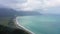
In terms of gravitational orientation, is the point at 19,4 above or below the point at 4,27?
above

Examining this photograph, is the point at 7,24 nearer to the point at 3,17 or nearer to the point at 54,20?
the point at 3,17

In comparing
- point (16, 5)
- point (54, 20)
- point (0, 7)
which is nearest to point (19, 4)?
point (16, 5)

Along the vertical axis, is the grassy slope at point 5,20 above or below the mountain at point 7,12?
below

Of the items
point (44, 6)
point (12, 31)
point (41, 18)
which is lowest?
point (12, 31)

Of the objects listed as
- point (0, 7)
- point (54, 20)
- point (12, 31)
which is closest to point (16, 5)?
point (0, 7)

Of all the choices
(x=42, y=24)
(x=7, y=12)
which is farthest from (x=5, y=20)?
(x=42, y=24)

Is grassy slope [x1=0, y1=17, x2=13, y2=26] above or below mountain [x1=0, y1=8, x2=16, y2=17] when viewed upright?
below

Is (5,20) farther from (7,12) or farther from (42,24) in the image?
(42,24)
